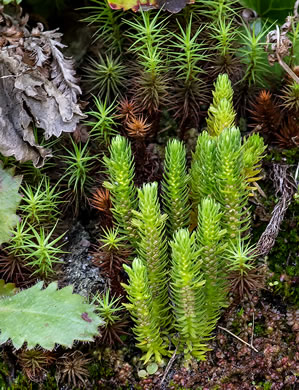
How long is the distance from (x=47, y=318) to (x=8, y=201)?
1.63 feet

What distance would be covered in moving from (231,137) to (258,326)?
798 mm

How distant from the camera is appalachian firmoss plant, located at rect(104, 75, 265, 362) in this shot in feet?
5.85

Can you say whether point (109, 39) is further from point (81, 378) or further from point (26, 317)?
point (81, 378)

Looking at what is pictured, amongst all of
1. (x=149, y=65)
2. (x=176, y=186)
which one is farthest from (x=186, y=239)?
(x=149, y=65)

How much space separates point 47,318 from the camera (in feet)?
6.40

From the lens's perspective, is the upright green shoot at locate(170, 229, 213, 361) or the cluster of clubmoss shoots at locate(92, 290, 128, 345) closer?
the upright green shoot at locate(170, 229, 213, 361)

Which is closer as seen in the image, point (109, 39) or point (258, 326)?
point (258, 326)

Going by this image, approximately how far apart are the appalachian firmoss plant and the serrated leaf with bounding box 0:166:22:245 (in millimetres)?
406

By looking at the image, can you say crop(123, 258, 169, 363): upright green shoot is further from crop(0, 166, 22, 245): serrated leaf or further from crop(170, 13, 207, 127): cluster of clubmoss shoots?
crop(170, 13, 207, 127): cluster of clubmoss shoots

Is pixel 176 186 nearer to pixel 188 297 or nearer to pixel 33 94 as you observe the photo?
pixel 188 297

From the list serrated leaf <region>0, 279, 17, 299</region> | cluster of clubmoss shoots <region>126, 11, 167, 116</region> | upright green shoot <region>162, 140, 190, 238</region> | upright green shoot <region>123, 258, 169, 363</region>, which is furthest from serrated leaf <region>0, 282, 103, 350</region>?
cluster of clubmoss shoots <region>126, 11, 167, 116</region>

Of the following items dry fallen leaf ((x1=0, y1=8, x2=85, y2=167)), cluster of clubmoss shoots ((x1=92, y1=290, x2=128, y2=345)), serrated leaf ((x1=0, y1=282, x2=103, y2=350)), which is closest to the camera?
serrated leaf ((x1=0, y1=282, x2=103, y2=350))

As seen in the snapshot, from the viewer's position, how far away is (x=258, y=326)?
2.13 m

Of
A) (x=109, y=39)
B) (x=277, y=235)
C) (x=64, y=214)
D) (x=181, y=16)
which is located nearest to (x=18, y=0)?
(x=109, y=39)
